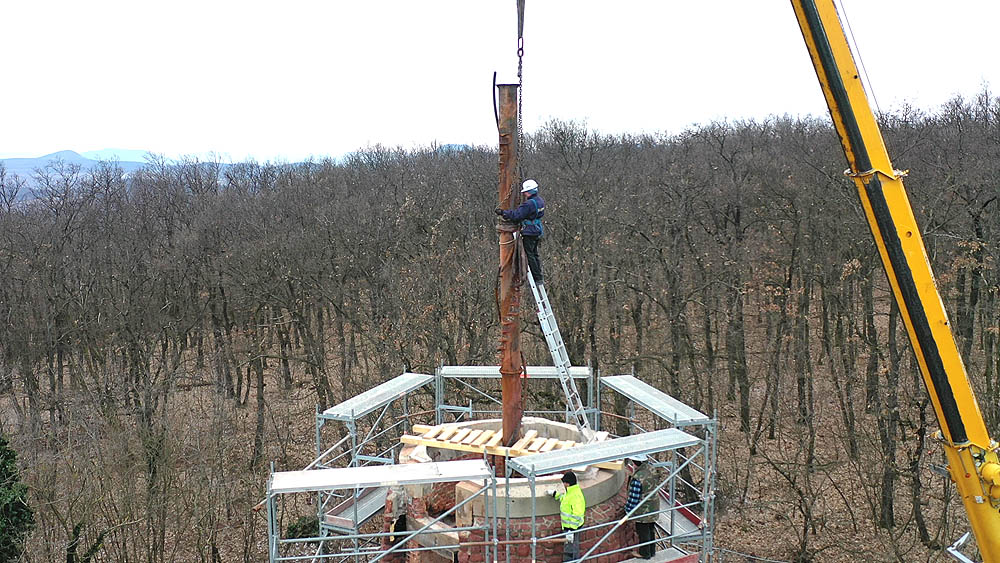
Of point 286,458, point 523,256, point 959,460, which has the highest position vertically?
point 523,256

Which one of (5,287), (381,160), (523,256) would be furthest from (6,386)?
(381,160)

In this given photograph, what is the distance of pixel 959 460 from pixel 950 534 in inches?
470

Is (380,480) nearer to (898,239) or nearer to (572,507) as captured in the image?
(572,507)

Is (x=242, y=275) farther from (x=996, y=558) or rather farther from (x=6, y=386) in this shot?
(x=996, y=558)

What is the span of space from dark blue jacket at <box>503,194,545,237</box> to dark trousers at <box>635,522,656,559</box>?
13.7 ft

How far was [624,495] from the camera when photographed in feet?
36.7

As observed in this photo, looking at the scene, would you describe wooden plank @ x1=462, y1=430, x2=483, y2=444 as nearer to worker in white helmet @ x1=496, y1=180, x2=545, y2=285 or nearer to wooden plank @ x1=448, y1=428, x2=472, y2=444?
wooden plank @ x1=448, y1=428, x2=472, y2=444

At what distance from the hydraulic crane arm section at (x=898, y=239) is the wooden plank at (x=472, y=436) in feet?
19.3

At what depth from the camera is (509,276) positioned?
36.6 feet

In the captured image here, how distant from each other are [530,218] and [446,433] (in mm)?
3313

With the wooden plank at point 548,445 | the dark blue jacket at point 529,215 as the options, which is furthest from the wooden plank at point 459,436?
the dark blue jacket at point 529,215

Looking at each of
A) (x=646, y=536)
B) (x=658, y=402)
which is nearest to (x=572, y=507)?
(x=646, y=536)

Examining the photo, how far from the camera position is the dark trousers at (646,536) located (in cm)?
1109

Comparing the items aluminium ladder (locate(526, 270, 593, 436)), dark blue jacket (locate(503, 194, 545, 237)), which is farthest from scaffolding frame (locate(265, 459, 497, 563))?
dark blue jacket (locate(503, 194, 545, 237))
